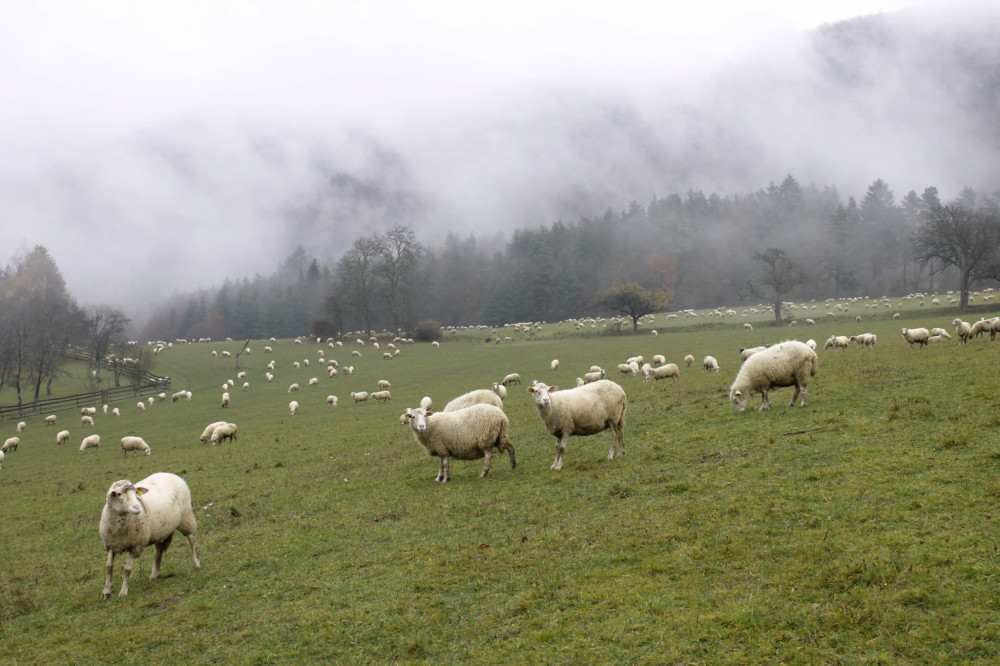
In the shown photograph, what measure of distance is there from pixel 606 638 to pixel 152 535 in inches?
321

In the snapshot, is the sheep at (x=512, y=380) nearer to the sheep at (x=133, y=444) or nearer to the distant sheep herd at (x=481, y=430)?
the distant sheep herd at (x=481, y=430)

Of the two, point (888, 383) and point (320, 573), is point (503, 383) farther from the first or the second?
point (320, 573)

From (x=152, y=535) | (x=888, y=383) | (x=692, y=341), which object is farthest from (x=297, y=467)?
(x=692, y=341)

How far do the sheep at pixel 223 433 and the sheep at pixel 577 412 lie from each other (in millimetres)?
20698

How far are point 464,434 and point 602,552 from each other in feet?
22.0

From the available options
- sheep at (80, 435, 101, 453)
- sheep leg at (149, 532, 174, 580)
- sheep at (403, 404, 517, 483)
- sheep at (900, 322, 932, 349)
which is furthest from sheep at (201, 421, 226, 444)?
sheep at (900, 322, 932, 349)

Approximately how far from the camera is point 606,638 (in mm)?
6352

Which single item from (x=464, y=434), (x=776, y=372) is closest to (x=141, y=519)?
(x=464, y=434)

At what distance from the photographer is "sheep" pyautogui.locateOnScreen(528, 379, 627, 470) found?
14414 mm

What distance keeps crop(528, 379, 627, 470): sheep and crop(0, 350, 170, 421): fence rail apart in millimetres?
50479

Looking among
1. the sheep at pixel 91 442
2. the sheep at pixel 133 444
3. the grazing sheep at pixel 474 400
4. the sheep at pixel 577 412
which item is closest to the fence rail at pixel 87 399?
the sheep at pixel 91 442

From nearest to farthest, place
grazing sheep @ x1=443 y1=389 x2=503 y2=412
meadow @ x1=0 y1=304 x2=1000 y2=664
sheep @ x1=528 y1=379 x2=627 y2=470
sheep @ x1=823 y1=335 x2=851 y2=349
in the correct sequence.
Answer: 1. meadow @ x1=0 y1=304 x2=1000 y2=664
2. sheep @ x1=528 y1=379 x2=627 y2=470
3. grazing sheep @ x1=443 y1=389 x2=503 y2=412
4. sheep @ x1=823 y1=335 x2=851 y2=349

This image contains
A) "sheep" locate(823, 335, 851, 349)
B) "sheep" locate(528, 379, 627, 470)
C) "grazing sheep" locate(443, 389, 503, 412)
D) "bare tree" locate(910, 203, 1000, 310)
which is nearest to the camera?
"sheep" locate(528, 379, 627, 470)

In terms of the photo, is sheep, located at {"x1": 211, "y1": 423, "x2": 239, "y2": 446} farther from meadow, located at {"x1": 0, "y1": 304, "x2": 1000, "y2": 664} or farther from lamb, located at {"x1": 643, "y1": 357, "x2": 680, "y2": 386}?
lamb, located at {"x1": 643, "y1": 357, "x2": 680, "y2": 386}
